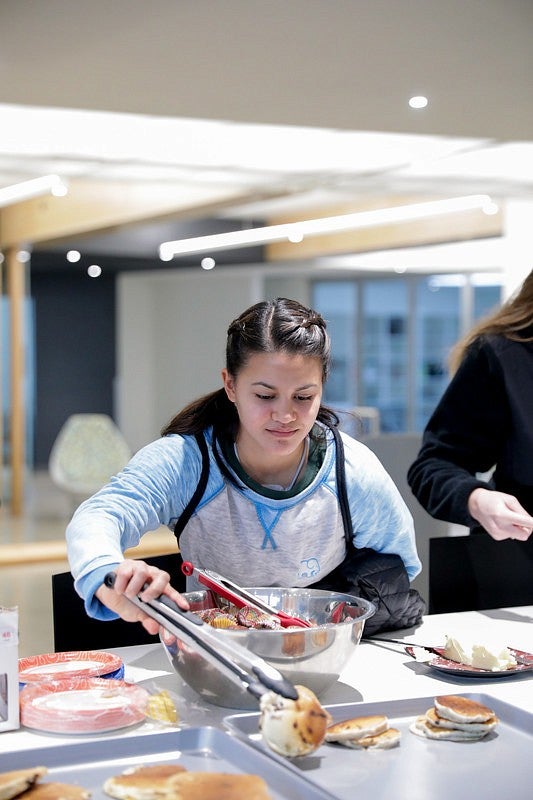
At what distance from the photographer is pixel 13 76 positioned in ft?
15.7

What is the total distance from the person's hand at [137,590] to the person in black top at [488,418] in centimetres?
102

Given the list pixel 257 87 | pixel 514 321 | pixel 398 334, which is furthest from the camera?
pixel 398 334

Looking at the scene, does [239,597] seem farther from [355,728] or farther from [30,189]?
[30,189]

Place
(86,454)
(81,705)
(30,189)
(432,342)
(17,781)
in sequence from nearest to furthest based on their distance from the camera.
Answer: (17,781)
(81,705)
(30,189)
(86,454)
(432,342)

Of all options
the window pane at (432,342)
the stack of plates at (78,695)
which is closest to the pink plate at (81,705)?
the stack of plates at (78,695)

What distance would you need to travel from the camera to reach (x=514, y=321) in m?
2.48

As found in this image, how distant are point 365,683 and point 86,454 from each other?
17.3 ft

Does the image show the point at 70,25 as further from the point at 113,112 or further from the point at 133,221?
the point at 133,221

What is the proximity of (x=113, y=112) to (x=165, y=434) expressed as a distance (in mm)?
3263

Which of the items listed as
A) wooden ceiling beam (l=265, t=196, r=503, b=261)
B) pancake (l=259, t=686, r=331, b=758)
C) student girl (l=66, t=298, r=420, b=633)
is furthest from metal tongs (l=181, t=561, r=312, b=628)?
wooden ceiling beam (l=265, t=196, r=503, b=261)

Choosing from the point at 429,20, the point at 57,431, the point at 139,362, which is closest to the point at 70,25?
the point at 429,20

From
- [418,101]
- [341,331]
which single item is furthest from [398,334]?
[418,101]

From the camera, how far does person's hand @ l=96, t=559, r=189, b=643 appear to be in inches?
55.6

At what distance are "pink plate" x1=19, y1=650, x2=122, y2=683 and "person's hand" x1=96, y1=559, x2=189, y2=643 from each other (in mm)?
135
